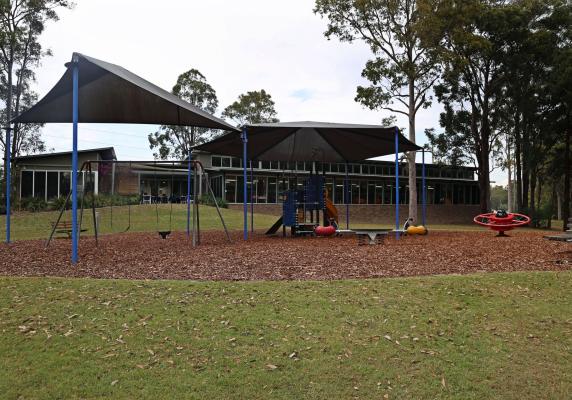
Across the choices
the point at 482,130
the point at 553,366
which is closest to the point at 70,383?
the point at 553,366

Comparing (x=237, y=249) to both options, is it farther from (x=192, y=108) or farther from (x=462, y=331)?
(x=462, y=331)

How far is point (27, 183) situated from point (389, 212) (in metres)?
27.4

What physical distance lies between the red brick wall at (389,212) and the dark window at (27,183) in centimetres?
1306

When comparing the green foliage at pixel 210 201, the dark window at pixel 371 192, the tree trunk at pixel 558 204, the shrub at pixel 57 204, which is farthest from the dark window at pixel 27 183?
the tree trunk at pixel 558 204

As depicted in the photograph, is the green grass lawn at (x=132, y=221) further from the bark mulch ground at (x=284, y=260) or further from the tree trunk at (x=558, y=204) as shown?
the tree trunk at (x=558, y=204)

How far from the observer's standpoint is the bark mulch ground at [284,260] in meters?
8.20

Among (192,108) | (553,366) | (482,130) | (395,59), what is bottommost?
(553,366)

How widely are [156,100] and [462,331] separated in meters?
10.3

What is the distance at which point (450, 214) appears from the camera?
44688 millimetres

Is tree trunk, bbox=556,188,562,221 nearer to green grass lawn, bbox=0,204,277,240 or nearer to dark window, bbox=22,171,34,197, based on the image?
green grass lawn, bbox=0,204,277,240

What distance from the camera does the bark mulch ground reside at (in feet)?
26.9

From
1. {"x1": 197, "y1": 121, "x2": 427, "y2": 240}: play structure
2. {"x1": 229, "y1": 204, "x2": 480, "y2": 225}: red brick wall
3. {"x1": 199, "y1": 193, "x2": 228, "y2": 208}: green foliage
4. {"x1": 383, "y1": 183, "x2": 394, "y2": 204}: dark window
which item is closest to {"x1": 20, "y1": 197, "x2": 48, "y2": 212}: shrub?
{"x1": 199, "y1": 193, "x2": 228, "y2": 208}: green foliage

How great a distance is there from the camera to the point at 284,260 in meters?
9.52

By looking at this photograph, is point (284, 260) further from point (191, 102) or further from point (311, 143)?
point (191, 102)
